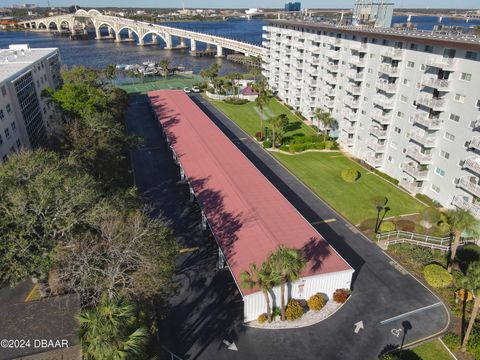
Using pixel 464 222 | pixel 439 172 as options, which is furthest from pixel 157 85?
pixel 464 222

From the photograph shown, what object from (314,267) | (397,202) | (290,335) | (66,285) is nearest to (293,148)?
(397,202)

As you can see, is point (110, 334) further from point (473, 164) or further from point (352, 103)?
point (352, 103)

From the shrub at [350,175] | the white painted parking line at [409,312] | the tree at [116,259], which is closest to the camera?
the tree at [116,259]

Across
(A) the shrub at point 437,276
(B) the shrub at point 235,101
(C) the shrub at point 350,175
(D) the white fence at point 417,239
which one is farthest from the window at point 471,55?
(B) the shrub at point 235,101

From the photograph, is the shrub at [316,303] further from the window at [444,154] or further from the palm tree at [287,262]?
the window at [444,154]

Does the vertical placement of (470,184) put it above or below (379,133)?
below
